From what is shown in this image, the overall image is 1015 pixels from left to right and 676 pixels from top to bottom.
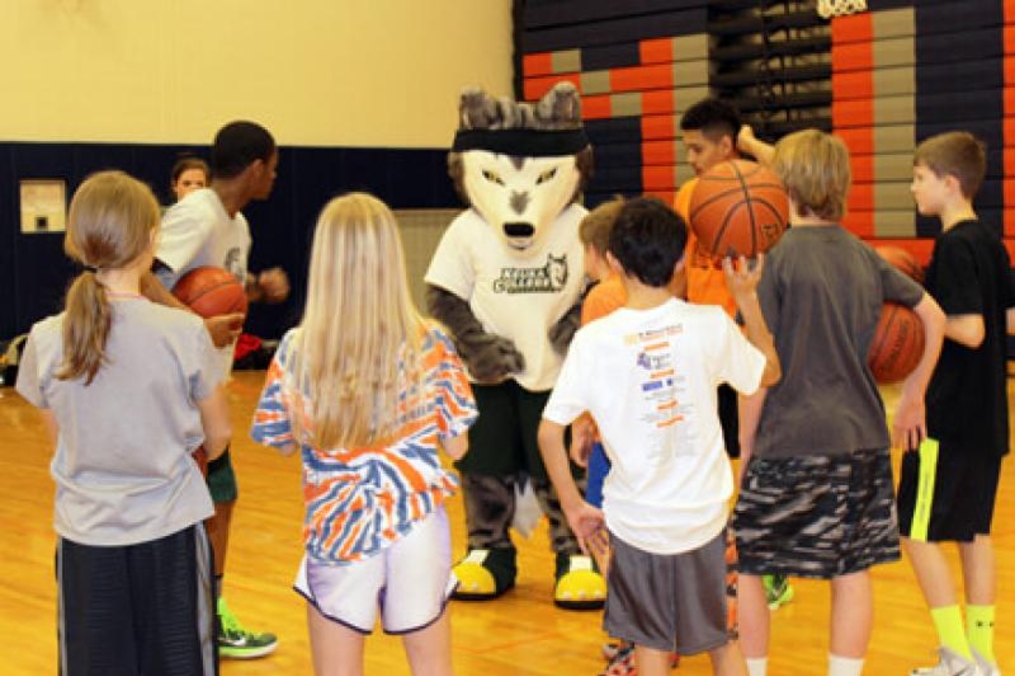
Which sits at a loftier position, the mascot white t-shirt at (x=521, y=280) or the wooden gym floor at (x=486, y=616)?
the mascot white t-shirt at (x=521, y=280)

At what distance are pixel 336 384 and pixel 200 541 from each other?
499 mm

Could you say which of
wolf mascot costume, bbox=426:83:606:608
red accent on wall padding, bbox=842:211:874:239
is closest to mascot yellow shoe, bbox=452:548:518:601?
wolf mascot costume, bbox=426:83:606:608

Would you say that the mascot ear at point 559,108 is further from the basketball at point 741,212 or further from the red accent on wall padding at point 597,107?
the red accent on wall padding at point 597,107

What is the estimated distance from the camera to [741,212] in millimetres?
3623

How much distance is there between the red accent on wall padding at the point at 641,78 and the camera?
1195 cm

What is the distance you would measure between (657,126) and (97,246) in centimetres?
939

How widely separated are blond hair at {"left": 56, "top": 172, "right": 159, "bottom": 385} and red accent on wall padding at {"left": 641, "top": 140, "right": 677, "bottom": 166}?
9.17 m

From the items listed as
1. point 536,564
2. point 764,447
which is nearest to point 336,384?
point 764,447

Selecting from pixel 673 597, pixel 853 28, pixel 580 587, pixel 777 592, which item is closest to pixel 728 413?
pixel 777 592

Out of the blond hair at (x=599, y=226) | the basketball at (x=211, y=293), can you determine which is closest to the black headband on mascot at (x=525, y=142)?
the blond hair at (x=599, y=226)

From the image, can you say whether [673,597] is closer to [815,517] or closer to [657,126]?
[815,517]

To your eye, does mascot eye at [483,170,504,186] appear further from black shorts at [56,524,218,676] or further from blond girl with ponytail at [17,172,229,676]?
black shorts at [56,524,218,676]

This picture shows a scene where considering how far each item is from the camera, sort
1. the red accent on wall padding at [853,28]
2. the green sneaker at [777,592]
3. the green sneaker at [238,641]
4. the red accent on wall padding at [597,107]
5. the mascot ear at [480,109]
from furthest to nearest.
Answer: the red accent on wall padding at [597,107] < the red accent on wall padding at [853,28] < the mascot ear at [480,109] < the green sneaker at [777,592] < the green sneaker at [238,641]

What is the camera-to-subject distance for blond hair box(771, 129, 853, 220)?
348 cm
